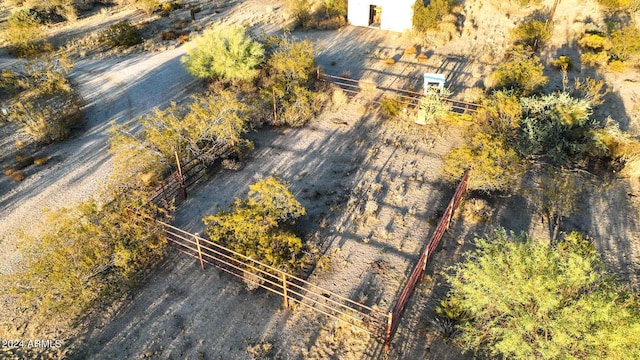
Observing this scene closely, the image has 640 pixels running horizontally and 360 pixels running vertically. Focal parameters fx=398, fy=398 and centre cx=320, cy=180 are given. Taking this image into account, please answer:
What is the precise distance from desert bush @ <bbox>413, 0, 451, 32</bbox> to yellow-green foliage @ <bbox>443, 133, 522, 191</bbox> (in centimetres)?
1347

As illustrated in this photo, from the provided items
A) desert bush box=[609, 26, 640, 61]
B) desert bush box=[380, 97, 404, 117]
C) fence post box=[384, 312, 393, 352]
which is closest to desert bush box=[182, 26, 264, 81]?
desert bush box=[380, 97, 404, 117]

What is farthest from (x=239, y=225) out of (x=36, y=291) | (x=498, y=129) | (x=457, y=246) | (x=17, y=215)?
(x=498, y=129)

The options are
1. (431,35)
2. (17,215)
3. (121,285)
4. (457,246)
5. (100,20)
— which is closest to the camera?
(121,285)

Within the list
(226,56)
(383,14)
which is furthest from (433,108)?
Answer: (383,14)

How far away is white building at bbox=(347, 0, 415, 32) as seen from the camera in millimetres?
25406

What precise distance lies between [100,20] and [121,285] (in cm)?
2703

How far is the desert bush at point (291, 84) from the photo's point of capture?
59.6ft

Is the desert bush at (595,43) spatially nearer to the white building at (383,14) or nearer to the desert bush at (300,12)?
the white building at (383,14)

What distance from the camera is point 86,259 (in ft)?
34.2

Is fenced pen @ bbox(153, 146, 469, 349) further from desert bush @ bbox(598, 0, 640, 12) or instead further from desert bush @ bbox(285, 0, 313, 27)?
desert bush @ bbox(598, 0, 640, 12)

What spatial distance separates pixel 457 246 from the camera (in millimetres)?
12242

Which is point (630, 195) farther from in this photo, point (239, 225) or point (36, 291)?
point (36, 291)

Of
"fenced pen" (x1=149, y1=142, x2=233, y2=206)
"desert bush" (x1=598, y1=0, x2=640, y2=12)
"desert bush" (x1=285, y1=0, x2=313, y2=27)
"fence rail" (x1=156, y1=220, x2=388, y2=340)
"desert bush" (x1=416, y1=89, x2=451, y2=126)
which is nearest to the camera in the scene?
"fence rail" (x1=156, y1=220, x2=388, y2=340)

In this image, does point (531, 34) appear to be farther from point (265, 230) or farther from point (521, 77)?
point (265, 230)
